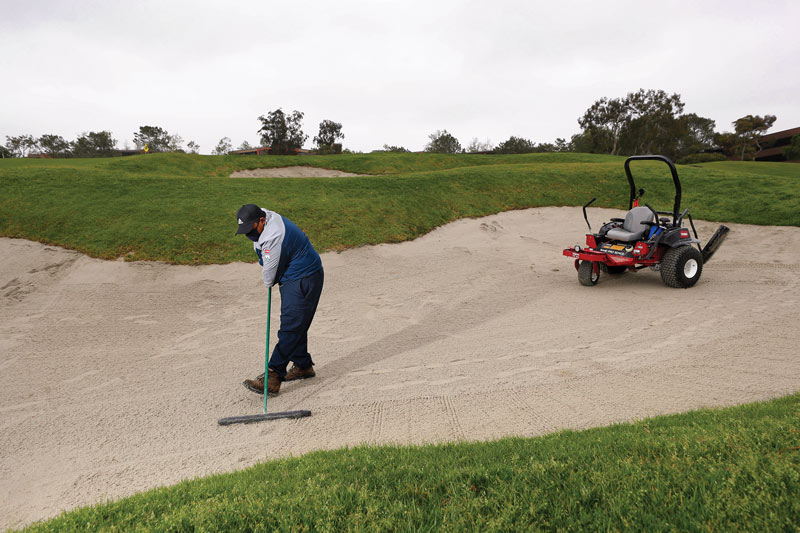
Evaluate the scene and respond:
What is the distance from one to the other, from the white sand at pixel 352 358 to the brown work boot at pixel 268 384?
0.16 meters

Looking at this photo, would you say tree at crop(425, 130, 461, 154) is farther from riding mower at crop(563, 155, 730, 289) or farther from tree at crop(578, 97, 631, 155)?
riding mower at crop(563, 155, 730, 289)

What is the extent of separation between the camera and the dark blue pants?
19.2ft

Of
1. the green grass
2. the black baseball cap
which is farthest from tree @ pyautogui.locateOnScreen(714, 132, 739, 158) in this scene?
the black baseball cap

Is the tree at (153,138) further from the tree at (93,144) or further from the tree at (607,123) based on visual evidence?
the tree at (607,123)

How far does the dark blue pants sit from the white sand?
56 cm

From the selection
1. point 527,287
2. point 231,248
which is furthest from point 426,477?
point 231,248

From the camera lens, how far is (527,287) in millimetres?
10797

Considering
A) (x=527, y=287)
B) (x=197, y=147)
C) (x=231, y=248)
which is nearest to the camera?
(x=527, y=287)

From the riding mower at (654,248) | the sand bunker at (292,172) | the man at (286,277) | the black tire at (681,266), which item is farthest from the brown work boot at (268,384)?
the sand bunker at (292,172)

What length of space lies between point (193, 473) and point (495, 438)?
303cm

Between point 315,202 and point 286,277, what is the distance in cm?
1090

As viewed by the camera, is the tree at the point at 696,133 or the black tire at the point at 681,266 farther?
the tree at the point at 696,133

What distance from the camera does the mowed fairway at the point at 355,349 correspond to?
464 cm

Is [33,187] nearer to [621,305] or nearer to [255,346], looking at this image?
[255,346]
